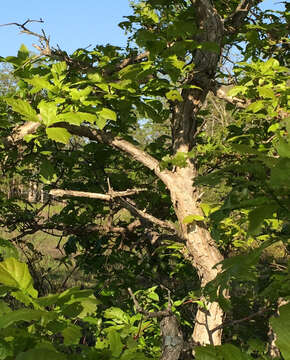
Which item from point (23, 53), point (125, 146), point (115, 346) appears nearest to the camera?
point (115, 346)

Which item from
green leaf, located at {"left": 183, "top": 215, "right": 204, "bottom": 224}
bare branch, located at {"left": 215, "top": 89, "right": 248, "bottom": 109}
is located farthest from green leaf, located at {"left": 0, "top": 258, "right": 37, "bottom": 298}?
bare branch, located at {"left": 215, "top": 89, "right": 248, "bottom": 109}

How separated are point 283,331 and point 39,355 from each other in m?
0.56

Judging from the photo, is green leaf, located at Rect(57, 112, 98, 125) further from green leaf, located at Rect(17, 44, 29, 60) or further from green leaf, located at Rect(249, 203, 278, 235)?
green leaf, located at Rect(249, 203, 278, 235)

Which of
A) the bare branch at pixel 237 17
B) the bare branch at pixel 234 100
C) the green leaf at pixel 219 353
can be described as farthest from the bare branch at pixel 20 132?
the green leaf at pixel 219 353

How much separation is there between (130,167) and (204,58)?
68.9 inches

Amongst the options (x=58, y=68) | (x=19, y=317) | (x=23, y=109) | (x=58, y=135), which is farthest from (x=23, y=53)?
(x=19, y=317)

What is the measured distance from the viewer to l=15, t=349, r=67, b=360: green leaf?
0.81 m

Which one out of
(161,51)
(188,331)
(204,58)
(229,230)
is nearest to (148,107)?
(161,51)

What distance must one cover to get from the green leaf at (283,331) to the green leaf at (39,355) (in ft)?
1.64

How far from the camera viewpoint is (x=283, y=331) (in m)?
0.81

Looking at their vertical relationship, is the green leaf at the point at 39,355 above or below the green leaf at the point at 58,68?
below

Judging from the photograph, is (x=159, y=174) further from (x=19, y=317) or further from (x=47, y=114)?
(x=19, y=317)

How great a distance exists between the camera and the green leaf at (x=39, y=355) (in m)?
0.81

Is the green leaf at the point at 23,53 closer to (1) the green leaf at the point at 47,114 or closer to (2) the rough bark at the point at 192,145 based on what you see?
(2) the rough bark at the point at 192,145
